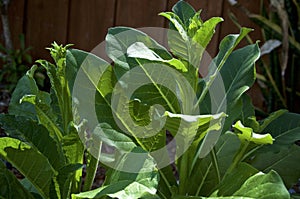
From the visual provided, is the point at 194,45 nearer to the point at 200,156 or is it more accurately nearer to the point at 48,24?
the point at 200,156

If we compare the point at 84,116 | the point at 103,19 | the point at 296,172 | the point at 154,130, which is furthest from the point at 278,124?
the point at 103,19

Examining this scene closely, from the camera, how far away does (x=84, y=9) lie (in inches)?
163

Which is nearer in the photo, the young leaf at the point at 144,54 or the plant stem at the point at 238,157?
the young leaf at the point at 144,54

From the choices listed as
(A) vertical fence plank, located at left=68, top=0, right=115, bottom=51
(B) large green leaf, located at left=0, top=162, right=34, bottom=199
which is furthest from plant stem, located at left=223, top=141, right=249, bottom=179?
(A) vertical fence plank, located at left=68, top=0, right=115, bottom=51

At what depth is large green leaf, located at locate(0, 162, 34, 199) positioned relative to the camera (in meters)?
0.99

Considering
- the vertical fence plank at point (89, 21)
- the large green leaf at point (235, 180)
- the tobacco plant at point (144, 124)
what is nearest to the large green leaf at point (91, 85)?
the tobacco plant at point (144, 124)

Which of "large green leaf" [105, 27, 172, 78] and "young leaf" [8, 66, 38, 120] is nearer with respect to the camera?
"large green leaf" [105, 27, 172, 78]

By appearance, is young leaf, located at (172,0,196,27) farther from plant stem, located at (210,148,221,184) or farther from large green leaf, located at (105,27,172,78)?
plant stem, located at (210,148,221,184)

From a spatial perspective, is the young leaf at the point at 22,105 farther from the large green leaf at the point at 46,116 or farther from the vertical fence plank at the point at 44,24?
the vertical fence plank at the point at 44,24

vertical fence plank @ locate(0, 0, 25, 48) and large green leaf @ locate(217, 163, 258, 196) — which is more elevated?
large green leaf @ locate(217, 163, 258, 196)

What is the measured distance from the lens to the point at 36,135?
1013 mm

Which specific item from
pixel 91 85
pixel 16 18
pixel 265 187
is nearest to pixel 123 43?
pixel 91 85

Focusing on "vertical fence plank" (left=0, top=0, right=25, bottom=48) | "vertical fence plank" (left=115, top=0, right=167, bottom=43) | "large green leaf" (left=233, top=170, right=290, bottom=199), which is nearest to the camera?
"large green leaf" (left=233, top=170, right=290, bottom=199)

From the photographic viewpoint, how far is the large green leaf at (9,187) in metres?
0.99
